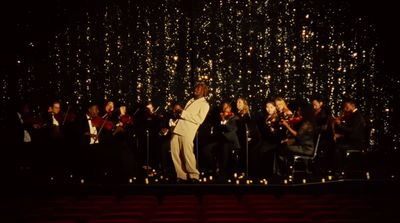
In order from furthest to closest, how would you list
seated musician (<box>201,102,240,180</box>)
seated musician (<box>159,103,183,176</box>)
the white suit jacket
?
seated musician (<box>159,103,183,176</box>) < seated musician (<box>201,102,240,180</box>) < the white suit jacket

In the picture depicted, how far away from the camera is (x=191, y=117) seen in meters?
8.32

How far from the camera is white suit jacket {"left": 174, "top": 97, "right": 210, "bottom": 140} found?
831 centimetres

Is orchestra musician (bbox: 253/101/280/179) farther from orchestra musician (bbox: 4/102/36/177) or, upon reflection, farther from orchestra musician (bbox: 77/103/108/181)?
orchestra musician (bbox: 4/102/36/177)

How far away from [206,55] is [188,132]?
3862mm

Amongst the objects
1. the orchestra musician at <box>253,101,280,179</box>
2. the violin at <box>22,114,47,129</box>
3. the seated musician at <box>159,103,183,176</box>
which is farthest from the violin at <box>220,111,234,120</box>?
the violin at <box>22,114,47,129</box>

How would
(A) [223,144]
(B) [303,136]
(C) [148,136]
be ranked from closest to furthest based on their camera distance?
(B) [303,136] < (A) [223,144] < (C) [148,136]

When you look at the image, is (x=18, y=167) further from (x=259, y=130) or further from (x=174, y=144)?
(x=259, y=130)

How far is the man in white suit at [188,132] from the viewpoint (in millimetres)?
8320

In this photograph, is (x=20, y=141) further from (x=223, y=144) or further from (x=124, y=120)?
(x=223, y=144)

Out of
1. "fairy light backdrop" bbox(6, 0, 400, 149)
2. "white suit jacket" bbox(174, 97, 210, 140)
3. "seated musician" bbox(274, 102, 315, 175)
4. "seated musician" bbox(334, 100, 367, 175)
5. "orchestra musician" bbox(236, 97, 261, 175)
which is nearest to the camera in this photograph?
"white suit jacket" bbox(174, 97, 210, 140)

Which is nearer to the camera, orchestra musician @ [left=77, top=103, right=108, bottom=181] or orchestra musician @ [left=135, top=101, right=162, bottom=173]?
orchestra musician @ [left=77, top=103, right=108, bottom=181]

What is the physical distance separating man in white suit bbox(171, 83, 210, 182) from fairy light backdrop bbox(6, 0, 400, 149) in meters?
3.46

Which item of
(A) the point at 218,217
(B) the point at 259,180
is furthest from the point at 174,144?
(A) the point at 218,217

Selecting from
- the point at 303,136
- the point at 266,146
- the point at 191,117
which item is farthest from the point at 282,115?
the point at 191,117
